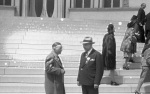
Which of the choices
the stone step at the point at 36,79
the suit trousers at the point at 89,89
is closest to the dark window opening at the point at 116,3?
the stone step at the point at 36,79

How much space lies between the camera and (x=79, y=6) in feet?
67.5

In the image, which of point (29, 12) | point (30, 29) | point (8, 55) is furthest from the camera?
point (29, 12)

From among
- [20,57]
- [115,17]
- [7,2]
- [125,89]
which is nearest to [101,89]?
[125,89]

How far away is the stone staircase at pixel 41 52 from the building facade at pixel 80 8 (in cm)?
307

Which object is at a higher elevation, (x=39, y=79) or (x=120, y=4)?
(x=120, y=4)

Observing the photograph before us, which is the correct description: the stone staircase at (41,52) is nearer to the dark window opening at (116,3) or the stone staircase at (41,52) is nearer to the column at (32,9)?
the dark window opening at (116,3)

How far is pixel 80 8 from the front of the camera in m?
20.3

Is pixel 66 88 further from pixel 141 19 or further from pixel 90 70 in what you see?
pixel 141 19

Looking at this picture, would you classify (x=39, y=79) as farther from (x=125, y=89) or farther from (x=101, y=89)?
(x=125, y=89)

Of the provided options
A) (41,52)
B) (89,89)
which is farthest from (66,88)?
(41,52)

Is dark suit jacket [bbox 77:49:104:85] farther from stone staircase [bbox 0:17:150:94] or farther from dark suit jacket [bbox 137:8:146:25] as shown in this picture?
dark suit jacket [bbox 137:8:146:25]

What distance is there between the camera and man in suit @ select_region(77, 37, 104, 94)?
6.68 m

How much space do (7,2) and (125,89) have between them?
42.6 ft

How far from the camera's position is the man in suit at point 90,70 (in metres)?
6.68
